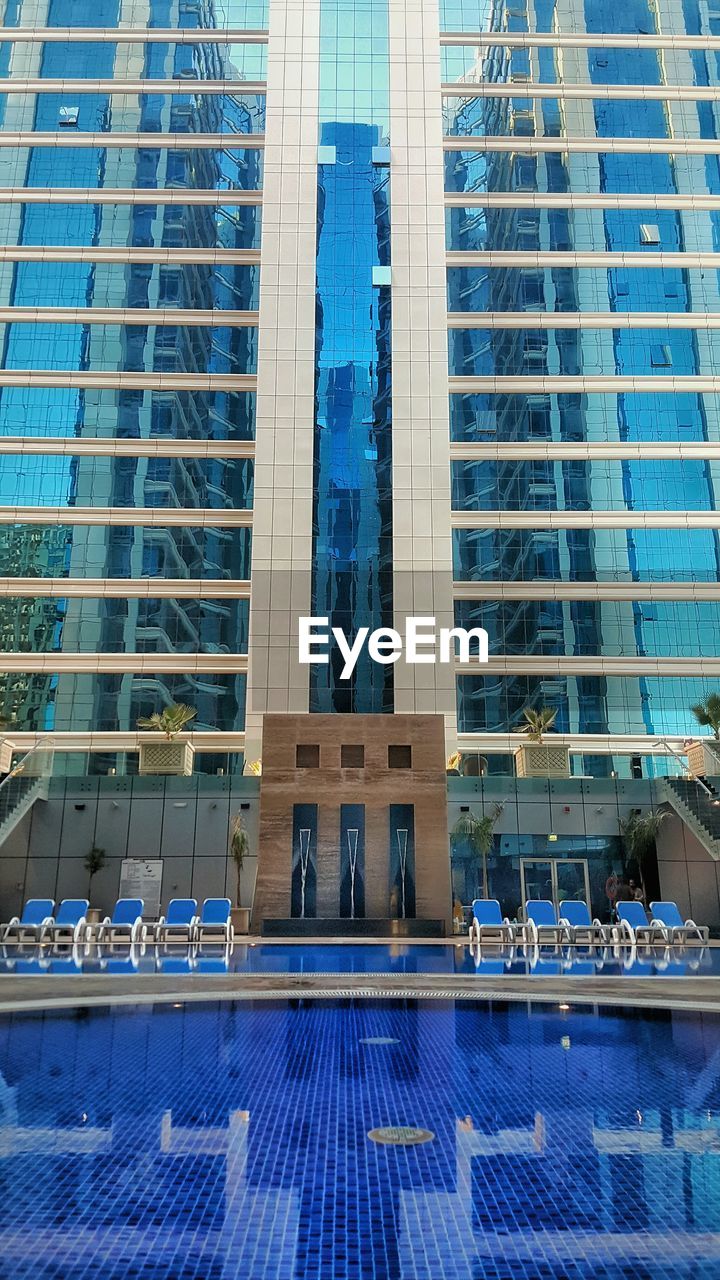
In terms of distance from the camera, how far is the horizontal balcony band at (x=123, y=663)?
125 ft

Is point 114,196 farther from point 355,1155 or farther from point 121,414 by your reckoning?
point 355,1155

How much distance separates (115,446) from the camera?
39.9 m

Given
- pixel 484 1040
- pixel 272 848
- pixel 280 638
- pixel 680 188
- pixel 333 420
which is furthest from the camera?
pixel 680 188

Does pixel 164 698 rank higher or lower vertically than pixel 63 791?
higher

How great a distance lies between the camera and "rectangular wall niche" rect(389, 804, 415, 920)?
1026 inches

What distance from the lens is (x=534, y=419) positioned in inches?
1608

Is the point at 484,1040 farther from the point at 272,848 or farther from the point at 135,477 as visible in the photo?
the point at 135,477

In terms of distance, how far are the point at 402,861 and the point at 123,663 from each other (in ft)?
54.4

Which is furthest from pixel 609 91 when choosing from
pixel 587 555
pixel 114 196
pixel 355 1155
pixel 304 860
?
pixel 355 1155

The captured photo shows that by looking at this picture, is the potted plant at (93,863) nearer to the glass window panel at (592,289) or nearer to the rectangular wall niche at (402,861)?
the rectangular wall niche at (402,861)

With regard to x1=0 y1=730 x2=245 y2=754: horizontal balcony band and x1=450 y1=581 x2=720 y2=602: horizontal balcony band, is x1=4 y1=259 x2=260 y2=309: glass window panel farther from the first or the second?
x1=0 y1=730 x2=245 y2=754: horizontal balcony band

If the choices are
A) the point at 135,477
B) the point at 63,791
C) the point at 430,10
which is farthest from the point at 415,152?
the point at 63,791

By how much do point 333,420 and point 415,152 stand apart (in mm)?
12761

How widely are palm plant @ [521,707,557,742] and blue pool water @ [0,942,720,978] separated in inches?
448
